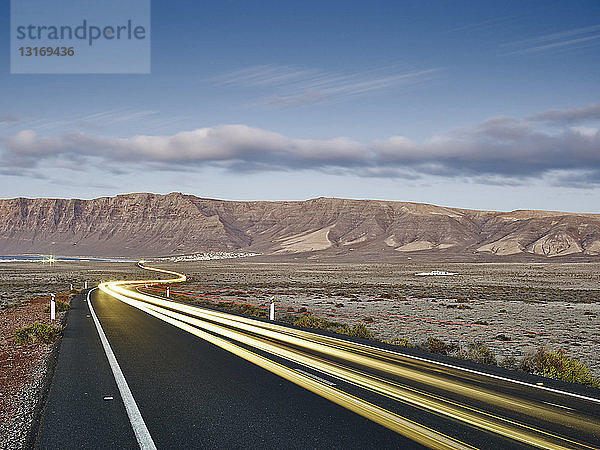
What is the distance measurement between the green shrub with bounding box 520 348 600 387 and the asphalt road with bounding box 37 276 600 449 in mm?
1511

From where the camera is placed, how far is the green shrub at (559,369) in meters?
10.4

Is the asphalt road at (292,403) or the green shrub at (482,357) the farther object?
the green shrub at (482,357)

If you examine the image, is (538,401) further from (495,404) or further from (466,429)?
(466,429)

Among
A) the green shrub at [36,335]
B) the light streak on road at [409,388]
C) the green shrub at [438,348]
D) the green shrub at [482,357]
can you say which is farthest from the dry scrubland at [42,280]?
the green shrub at [482,357]

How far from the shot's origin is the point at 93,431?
618 centimetres

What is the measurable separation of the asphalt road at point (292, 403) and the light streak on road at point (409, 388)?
0.02m

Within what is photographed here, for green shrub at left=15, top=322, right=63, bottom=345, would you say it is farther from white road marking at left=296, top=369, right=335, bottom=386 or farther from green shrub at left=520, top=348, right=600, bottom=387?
green shrub at left=520, top=348, right=600, bottom=387

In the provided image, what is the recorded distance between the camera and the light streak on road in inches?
246

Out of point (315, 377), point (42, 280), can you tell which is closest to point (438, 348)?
point (315, 377)

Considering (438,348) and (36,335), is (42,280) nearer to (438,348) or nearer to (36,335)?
(36,335)

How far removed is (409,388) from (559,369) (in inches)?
169

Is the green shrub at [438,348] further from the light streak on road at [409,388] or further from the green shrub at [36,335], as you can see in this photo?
the green shrub at [36,335]

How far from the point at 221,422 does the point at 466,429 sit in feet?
9.20

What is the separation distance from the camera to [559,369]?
1090cm
